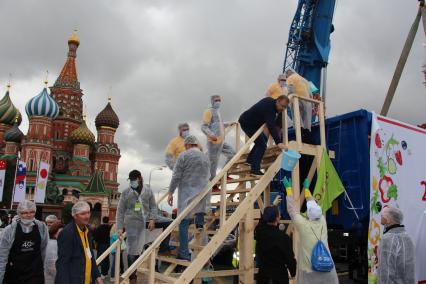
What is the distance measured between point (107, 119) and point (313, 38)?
137 ft

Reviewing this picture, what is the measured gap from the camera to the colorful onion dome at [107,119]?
5675cm

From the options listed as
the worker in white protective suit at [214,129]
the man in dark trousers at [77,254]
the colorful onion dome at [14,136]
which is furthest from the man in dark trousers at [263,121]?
the colorful onion dome at [14,136]

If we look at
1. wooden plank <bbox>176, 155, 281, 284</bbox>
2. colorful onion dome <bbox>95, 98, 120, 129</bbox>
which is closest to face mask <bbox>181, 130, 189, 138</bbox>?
wooden plank <bbox>176, 155, 281, 284</bbox>

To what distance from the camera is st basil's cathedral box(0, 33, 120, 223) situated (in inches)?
1857

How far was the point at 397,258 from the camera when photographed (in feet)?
15.1

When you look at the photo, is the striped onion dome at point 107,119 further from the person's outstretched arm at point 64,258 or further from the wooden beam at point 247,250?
the person's outstretched arm at point 64,258

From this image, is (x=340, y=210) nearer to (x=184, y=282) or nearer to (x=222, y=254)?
(x=184, y=282)

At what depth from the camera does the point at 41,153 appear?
47.9 m

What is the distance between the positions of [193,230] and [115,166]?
5040 cm

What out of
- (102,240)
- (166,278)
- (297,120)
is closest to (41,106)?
(102,240)

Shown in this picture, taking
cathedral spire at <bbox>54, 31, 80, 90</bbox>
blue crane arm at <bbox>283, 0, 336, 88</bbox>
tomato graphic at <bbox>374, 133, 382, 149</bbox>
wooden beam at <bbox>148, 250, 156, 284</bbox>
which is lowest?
wooden beam at <bbox>148, 250, 156, 284</bbox>

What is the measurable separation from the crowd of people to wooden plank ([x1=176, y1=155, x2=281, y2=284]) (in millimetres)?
305

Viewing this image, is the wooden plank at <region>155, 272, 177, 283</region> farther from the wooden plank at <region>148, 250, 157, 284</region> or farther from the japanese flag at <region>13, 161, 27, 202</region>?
the japanese flag at <region>13, 161, 27, 202</region>

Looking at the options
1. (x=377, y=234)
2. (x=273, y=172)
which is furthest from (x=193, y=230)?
(x=377, y=234)
